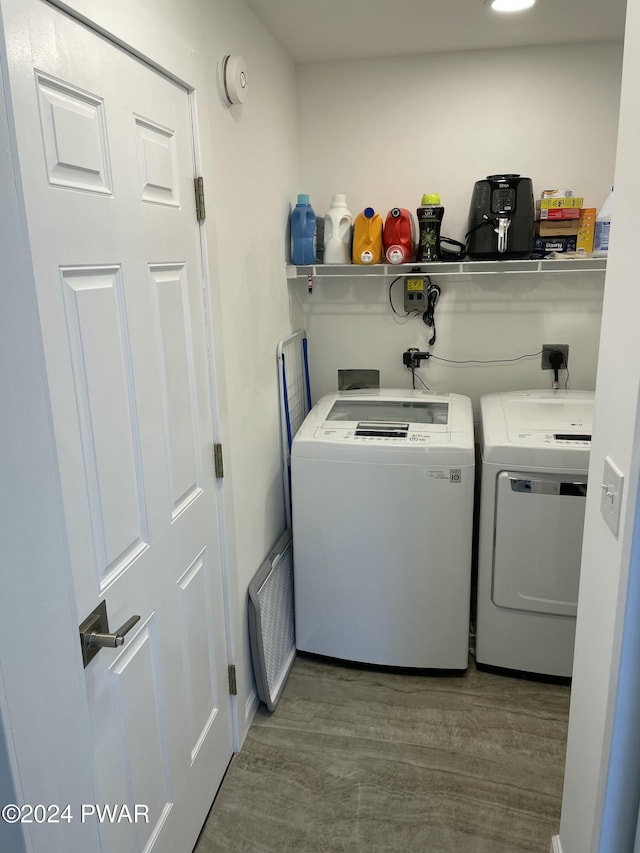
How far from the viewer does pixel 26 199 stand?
96 centimetres

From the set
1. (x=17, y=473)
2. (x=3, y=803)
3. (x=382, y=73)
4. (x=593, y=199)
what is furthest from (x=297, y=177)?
(x=3, y=803)

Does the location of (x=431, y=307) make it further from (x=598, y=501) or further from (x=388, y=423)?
(x=598, y=501)

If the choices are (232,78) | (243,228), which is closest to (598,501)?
(243,228)

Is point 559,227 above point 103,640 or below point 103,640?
above

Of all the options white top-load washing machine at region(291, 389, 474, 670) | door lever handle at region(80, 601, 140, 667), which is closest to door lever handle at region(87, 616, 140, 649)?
door lever handle at region(80, 601, 140, 667)

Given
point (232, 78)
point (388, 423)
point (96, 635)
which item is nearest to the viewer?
point (96, 635)

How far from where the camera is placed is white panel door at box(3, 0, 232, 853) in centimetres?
104

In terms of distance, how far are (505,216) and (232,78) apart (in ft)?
4.14

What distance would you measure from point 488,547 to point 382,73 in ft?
6.80

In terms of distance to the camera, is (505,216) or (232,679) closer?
(232,679)

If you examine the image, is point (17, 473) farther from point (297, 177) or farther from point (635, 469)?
point (297, 177)

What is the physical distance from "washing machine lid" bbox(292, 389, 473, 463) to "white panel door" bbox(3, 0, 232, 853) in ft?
2.25

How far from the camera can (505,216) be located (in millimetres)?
2514

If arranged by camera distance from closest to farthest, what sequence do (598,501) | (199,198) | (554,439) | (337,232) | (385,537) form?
(598,501)
(199,198)
(554,439)
(385,537)
(337,232)
